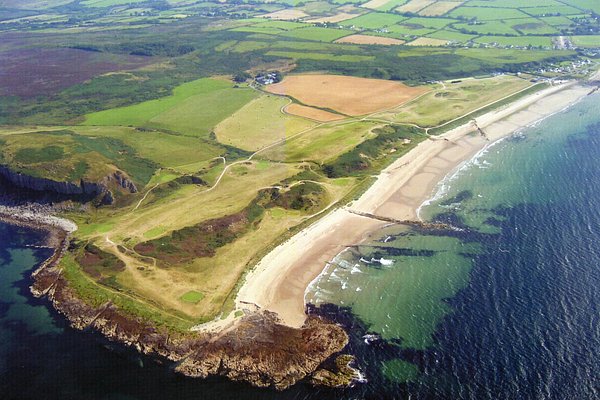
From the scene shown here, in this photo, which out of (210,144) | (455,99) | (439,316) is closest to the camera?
(439,316)

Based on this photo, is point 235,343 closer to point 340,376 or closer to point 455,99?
point 340,376

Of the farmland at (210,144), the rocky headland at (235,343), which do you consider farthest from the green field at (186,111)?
the rocky headland at (235,343)

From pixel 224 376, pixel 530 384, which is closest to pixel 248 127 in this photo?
pixel 224 376

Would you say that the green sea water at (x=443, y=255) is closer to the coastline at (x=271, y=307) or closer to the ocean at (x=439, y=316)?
the ocean at (x=439, y=316)

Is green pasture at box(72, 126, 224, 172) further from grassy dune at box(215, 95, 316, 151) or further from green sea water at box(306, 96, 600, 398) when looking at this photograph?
green sea water at box(306, 96, 600, 398)

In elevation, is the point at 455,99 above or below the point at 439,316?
above

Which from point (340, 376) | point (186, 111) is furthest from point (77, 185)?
point (340, 376)
